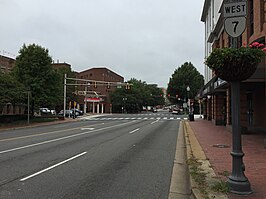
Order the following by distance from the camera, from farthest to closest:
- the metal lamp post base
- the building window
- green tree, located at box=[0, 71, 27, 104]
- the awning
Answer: green tree, located at box=[0, 71, 27, 104], the awning, the building window, the metal lamp post base

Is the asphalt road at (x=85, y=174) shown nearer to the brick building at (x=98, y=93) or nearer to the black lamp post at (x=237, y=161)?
the black lamp post at (x=237, y=161)

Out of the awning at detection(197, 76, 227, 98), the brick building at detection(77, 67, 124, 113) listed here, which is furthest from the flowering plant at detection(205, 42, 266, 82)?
the brick building at detection(77, 67, 124, 113)

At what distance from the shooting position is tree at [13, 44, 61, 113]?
33.9m

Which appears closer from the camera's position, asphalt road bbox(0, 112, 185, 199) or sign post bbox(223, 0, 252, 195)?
sign post bbox(223, 0, 252, 195)

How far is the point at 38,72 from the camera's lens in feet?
113

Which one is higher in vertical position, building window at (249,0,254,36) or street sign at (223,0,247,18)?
building window at (249,0,254,36)

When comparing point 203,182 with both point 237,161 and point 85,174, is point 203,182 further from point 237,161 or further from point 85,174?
point 85,174

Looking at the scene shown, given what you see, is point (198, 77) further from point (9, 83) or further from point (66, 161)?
point (66, 161)

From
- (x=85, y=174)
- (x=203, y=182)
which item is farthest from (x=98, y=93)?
(x=203, y=182)

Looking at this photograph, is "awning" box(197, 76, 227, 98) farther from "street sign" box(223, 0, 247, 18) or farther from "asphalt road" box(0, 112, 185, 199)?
"street sign" box(223, 0, 247, 18)

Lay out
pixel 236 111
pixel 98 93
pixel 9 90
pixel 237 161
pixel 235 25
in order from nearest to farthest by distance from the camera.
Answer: pixel 237 161, pixel 236 111, pixel 235 25, pixel 9 90, pixel 98 93

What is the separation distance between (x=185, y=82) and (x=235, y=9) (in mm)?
71243

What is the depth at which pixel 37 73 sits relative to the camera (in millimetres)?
34531

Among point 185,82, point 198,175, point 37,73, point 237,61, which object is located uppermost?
point 185,82
